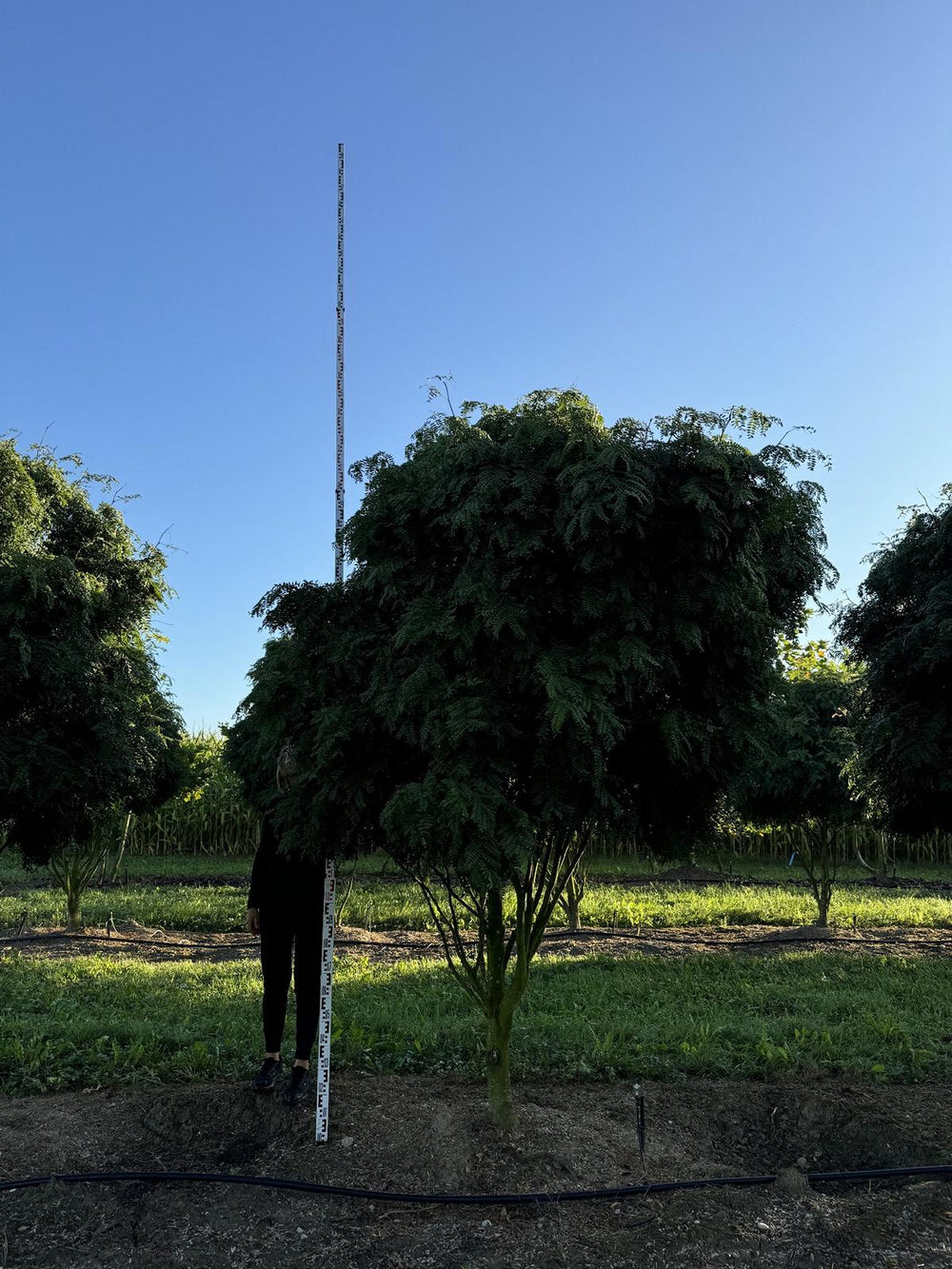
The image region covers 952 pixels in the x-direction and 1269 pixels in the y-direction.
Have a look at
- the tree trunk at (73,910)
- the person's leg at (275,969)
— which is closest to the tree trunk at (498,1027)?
the person's leg at (275,969)

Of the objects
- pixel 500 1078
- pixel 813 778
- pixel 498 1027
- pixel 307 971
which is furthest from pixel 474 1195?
pixel 813 778

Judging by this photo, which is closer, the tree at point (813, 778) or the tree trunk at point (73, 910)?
the tree trunk at point (73, 910)

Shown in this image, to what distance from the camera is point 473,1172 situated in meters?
4.69

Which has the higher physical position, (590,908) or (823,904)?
(823,904)

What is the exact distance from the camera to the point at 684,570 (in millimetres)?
4457

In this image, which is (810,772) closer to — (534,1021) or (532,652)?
(534,1021)

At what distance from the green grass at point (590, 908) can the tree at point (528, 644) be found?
9193mm

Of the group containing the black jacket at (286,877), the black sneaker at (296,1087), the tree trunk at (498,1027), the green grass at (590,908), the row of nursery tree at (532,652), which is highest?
the row of nursery tree at (532,652)

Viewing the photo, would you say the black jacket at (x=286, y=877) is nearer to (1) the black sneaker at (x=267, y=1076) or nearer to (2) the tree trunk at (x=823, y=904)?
(1) the black sneaker at (x=267, y=1076)

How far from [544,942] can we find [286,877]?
7.82m

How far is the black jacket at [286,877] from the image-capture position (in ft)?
17.8

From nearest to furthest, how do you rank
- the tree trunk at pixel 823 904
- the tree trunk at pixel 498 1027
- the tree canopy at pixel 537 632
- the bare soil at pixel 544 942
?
the tree canopy at pixel 537 632 → the tree trunk at pixel 498 1027 → the bare soil at pixel 544 942 → the tree trunk at pixel 823 904

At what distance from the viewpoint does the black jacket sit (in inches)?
214

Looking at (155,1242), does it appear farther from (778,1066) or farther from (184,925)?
(184,925)
